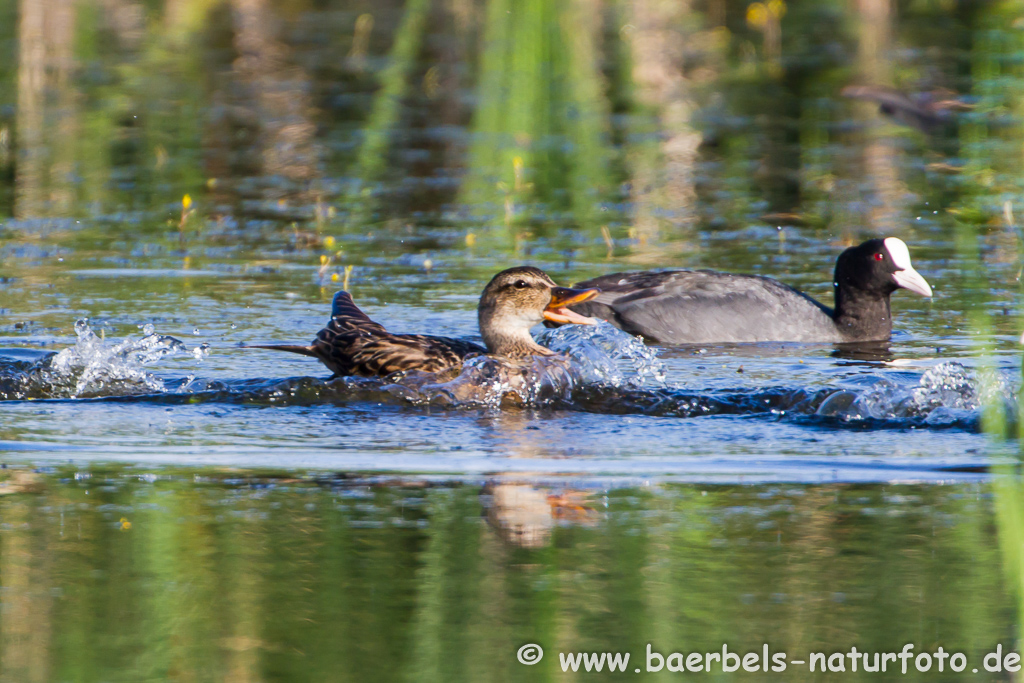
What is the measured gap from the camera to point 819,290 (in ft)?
39.4

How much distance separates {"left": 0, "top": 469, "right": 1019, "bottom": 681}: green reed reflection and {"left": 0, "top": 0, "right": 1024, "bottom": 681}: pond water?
2cm

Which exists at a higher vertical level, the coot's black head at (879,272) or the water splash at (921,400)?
the coot's black head at (879,272)

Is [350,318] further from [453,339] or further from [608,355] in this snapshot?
[608,355]

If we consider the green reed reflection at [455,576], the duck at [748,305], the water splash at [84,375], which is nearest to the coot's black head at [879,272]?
the duck at [748,305]

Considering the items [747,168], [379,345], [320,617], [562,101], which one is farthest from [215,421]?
[562,101]

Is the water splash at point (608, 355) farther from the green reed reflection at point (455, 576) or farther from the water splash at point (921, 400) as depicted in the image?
the green reed reflection at point (455, 576)

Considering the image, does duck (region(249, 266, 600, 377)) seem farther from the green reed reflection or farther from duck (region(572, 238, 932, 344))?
the green reed reflection

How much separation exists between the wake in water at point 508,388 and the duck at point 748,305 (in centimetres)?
182

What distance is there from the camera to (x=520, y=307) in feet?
29.8

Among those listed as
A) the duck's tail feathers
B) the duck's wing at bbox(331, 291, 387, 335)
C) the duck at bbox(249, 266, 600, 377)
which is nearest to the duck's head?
the duck at bbox(249, 266, 600, 377)

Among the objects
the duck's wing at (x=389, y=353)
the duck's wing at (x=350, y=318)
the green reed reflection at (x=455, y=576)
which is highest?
the duck's wing at (x=350, y=318)

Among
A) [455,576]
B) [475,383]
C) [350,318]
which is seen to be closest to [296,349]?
[350,318]

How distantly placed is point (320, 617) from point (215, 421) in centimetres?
316

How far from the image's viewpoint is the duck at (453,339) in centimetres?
867
